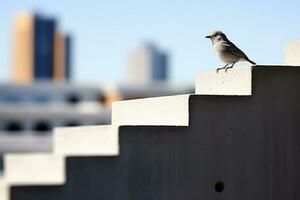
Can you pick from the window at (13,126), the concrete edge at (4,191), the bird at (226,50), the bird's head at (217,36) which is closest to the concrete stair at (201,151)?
the concrete edge at (4,191)

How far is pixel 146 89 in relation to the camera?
98500 millimetres

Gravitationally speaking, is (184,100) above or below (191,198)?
above

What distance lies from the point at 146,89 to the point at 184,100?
9158 cm

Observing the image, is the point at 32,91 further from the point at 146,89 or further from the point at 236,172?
the point at 236,172

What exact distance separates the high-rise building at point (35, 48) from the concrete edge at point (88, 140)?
176m

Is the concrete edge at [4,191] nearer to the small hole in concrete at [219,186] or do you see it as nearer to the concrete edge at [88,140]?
the concrete edge at [88,140]

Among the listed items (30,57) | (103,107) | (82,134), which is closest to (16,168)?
(82,134)

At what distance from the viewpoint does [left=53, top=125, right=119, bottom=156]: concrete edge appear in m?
6.70

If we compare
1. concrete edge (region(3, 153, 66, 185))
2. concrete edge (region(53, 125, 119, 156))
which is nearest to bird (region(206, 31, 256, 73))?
concrete edge (region(53, 125, 119, 156))

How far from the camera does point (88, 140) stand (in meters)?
7.50

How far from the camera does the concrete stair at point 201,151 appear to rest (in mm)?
6461

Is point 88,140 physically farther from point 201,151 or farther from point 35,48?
point 35,48

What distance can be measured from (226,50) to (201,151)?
1760 mm

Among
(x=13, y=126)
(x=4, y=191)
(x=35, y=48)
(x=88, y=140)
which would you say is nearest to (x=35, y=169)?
(x=88, y=140)
